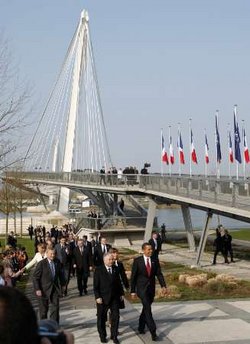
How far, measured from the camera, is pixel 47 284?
1065 cm

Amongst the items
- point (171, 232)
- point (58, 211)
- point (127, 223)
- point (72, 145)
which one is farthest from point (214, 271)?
point (58, 211)

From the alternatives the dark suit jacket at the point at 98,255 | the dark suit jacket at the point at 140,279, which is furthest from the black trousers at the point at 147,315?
the dark suit jacket at the point at 98,255

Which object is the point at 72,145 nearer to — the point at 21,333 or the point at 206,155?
the point at 206,155

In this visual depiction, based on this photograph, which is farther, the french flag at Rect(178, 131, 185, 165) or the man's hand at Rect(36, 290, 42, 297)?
the french flag at Rect(178, 131, 185, 165)

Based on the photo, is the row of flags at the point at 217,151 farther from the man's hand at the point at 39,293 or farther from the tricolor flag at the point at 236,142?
the man's hand at the point at 39,293

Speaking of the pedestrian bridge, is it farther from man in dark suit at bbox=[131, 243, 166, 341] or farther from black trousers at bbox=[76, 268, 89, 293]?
man in dark suit at bbox=[131, 243, 166, 341]

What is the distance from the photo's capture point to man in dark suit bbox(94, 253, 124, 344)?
10.2 m

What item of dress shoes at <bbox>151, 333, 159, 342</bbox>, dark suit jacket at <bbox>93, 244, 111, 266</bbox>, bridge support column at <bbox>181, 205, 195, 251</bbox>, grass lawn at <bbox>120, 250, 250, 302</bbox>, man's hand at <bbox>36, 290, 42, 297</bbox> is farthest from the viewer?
bridge support column at <bbox>181, 205, 195, 251</bbox>

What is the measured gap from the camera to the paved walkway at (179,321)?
1024cm

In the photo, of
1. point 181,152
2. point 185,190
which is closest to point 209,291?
point 185,190

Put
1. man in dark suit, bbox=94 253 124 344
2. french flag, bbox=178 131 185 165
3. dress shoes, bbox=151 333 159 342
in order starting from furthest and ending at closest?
french flag, bbox=178 131 185 165 < man in dark suit, bbox=94 253 124 344 < dress shoes, bbox=151 333 159 342

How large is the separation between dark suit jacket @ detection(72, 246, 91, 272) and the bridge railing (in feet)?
17.1

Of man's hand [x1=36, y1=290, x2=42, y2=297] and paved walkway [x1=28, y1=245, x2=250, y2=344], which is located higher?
man's hand [x1=36, y1=290, x2=42, y2=297]

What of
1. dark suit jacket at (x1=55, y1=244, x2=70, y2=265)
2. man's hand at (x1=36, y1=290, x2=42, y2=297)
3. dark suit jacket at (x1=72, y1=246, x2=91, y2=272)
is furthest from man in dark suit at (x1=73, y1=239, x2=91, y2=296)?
man's hand at (x1=36, y1=290, x2=42, y2=297)
